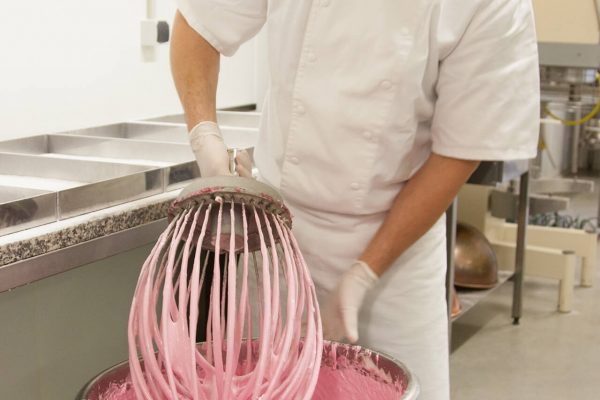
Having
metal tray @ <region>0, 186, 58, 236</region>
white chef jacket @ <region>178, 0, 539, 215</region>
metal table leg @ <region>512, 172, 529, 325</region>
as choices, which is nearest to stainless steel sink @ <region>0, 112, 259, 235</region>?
metal tray @ <region>0, 186, 58, 236</region>

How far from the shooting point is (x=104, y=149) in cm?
207

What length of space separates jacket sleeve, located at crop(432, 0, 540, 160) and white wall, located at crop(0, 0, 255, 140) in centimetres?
107

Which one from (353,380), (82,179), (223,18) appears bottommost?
Result: (353,380)

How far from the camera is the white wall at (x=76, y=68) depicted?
205 centimetres

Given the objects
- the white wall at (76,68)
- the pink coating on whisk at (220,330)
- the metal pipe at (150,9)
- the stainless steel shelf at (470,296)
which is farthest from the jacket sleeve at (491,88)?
the stainless steel shelf at (470,296)

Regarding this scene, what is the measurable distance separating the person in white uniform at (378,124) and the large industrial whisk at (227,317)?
266mm

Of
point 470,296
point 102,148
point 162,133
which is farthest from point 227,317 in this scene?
point 470,296

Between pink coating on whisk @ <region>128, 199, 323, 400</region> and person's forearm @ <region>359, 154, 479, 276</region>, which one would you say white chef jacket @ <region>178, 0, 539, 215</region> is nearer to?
person's forearm @ <region>359, 154, 479, 276</region>

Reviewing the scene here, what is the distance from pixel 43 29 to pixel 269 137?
796mm

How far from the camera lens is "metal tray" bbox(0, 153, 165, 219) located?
4.94 ft

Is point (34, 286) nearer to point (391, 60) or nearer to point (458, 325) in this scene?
point (391, 60)

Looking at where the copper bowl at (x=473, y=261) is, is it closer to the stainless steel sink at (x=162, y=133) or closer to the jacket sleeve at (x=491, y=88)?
the stainless steel sink at (x=162, y=133)

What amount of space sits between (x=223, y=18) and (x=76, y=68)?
769 mm

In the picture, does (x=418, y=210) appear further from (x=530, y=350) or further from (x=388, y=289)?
(x=530, y=350)
